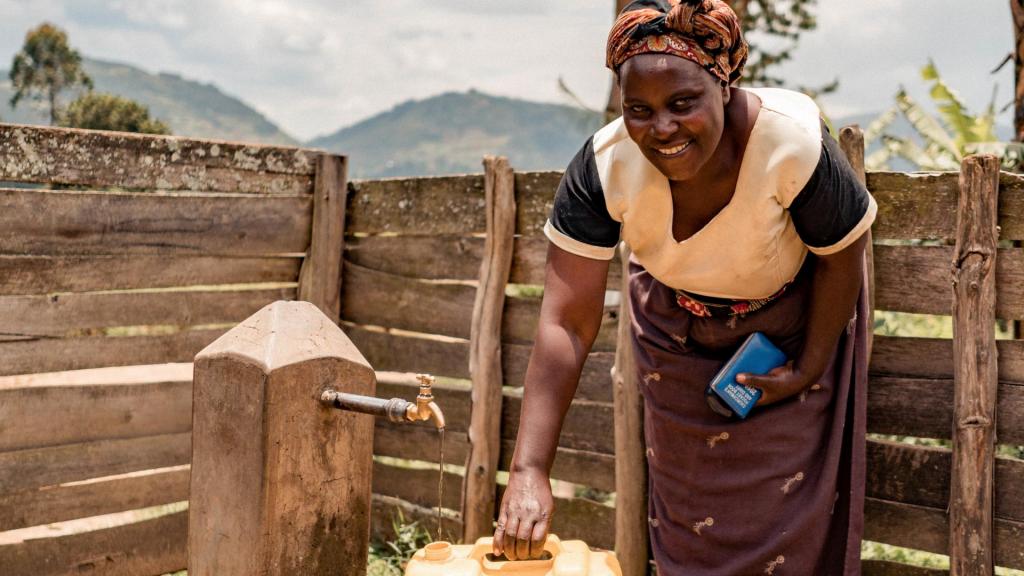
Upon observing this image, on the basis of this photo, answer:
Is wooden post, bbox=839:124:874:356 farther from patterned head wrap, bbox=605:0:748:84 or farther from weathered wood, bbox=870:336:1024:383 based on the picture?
patterned head wrap, bbox=605:0:748:84

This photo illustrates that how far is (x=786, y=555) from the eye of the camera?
2535 millimetres

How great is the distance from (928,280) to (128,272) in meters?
2.92

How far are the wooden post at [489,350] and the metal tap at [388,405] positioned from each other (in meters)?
1.94

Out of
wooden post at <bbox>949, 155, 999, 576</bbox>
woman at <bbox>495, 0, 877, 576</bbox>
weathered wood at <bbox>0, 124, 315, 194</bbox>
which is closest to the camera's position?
woman at <bbox>495, 0, 877, 576</bbox>

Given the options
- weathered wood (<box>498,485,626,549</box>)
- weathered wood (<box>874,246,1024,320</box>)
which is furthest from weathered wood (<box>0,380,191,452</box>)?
weathered wood (<box>874,246,1024,320</box>)

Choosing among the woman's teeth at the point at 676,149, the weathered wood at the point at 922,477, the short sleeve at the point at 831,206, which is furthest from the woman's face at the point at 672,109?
the weathered wood at the point at 922,477

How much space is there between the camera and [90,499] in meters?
3.79

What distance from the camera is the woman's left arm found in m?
2.33

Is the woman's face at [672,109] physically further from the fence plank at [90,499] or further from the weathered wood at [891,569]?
the fence plank at [90,499]

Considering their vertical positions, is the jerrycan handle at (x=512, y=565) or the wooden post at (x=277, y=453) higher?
the wooden post at (x=277, y=453)

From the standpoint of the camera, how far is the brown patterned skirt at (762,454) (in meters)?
2.53

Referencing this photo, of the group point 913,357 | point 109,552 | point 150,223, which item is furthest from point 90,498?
point 913,357

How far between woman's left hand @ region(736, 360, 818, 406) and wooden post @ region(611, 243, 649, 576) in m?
1.02

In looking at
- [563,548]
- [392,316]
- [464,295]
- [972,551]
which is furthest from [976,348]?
[392,316]
